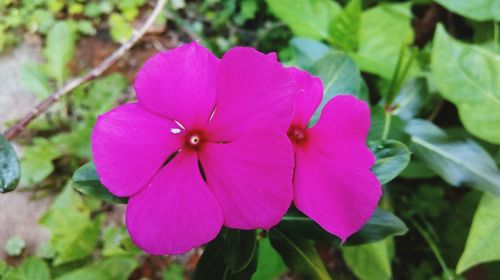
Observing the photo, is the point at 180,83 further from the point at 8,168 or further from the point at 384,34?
the point at 384,34

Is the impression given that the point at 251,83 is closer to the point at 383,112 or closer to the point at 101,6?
the point at 383,112

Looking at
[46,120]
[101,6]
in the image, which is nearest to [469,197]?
[46,120]

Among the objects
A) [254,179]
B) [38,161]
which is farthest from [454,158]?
[38,161]

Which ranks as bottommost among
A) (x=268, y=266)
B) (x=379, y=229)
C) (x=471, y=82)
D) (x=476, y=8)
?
(x=268, y=266)

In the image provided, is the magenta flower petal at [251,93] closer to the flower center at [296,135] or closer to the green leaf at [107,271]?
the flower center at [296,135]

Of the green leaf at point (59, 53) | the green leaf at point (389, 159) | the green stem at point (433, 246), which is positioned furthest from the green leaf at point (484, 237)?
the green leaf at point (59, 53)

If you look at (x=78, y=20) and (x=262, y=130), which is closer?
(x=262, y=130)

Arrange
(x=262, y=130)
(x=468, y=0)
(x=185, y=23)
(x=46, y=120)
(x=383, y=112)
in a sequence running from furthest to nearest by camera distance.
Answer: (x=185, y=23) → (x=46, y=120) → (x=468, y=0) → (x=383, y=112) → (x=262, y=130)
